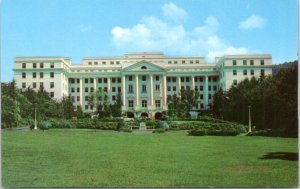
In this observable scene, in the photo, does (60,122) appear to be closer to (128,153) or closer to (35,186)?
(128,153)

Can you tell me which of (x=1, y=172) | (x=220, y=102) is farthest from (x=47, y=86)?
(x=1, y=172)

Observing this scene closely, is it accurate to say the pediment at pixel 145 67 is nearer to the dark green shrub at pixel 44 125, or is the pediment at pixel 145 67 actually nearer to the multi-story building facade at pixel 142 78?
the multi-story building facade at pixel 142 78

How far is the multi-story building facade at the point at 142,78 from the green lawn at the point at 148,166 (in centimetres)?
1049

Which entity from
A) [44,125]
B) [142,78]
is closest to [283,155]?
[44,125]

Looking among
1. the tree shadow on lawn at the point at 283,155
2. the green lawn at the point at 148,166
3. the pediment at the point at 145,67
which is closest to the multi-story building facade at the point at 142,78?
the pediment at the point at 145,67

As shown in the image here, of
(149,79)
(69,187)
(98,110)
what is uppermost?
(149,79)

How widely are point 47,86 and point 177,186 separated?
2122 cm

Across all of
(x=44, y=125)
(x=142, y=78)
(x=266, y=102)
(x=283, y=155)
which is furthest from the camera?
(x=142, y=78)

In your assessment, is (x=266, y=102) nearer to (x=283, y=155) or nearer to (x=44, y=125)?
(x=283, y=155)

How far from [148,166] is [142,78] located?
36.1 meters

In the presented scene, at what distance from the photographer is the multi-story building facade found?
27969mm

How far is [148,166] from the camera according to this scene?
41.1 feet

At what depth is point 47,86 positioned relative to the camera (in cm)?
3045

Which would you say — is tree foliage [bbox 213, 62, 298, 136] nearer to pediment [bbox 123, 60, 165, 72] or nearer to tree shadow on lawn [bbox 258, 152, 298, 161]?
tree shadow on lawn [bbox 258, 152, 298, 161]
